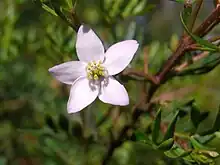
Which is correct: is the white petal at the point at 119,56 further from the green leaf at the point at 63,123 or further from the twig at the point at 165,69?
the green leaf at the point at 63,123

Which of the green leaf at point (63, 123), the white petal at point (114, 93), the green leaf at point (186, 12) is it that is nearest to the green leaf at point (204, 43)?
the green leaf at point (186, 12)

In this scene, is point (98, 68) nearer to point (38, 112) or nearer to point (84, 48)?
point (84, 48)

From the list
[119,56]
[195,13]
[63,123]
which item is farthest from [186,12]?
[63,123]

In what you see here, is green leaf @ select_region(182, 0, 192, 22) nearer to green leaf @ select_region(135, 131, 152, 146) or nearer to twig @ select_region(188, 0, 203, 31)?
twig @ select_region(188, 0, 203, 31)

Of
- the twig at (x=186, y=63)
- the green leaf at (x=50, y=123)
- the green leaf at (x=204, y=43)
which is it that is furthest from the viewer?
the green leaf at (x=50, y=123)

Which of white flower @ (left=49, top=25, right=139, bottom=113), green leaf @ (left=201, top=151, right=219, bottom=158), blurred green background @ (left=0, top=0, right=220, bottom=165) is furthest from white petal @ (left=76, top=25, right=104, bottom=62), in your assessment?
green leaf @ (left=201, top=151, right=219, bottom=158)

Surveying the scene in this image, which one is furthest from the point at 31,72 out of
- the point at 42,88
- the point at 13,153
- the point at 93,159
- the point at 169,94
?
the point at 169,94

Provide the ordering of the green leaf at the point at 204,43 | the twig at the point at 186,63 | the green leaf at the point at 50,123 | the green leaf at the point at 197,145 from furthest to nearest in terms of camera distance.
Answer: the green leaf at the point at 50,123 < the twig at the point at 186,63 < the green leaf at the point at 197,145 < the green leaf at the point at 204,43
